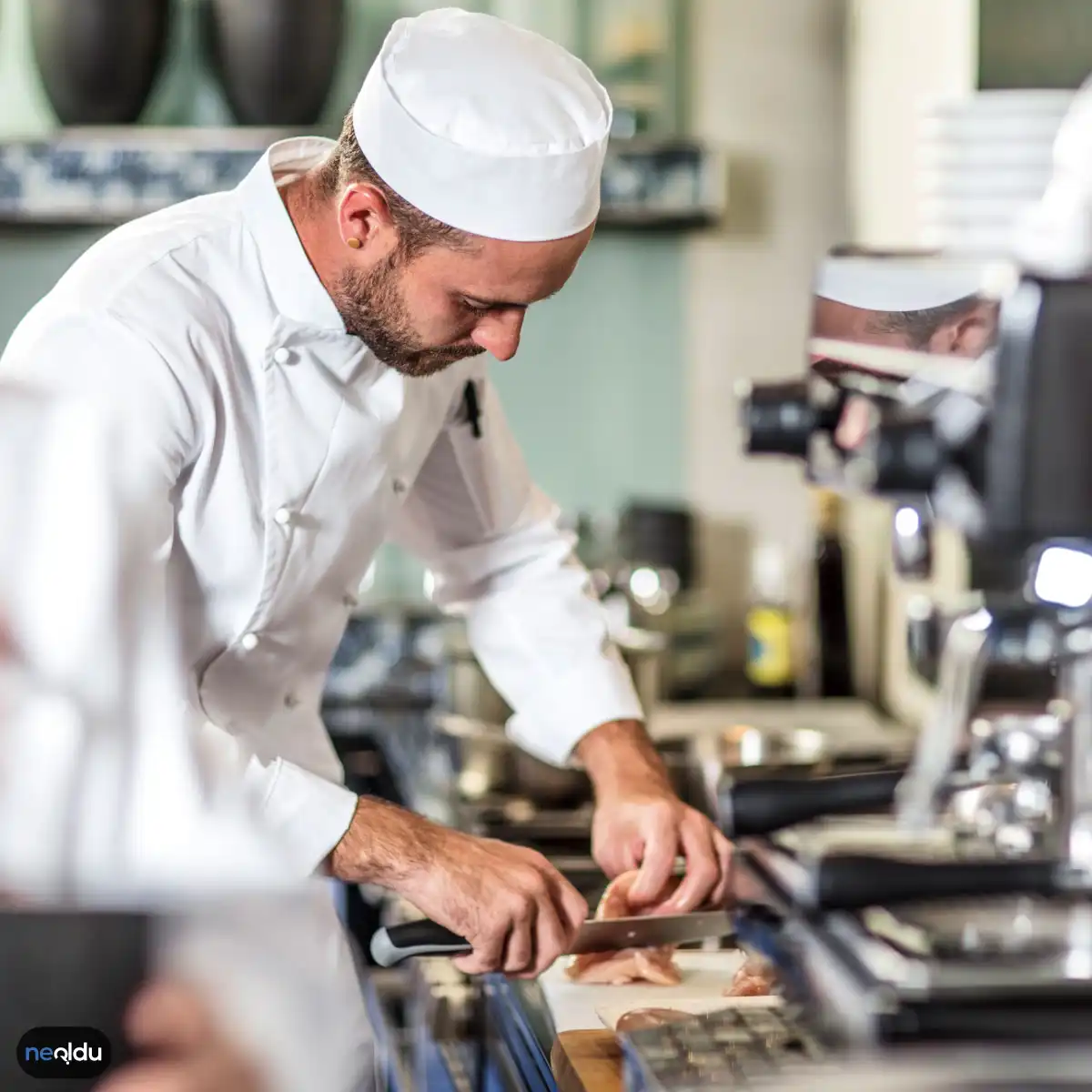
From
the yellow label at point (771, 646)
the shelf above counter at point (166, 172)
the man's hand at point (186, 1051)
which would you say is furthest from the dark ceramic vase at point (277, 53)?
the man's hand at point (186, 1051)

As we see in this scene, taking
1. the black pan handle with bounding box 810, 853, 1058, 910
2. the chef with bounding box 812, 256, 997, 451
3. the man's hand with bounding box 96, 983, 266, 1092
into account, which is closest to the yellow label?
the chef with bounding box 812, 256, 997, 451

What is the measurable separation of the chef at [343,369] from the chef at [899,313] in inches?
8.7

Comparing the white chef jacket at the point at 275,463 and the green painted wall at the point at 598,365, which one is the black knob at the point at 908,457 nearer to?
the white chef jacket at the point at 275,463

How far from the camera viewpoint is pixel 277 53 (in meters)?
2.92

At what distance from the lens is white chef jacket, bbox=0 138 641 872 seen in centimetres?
128

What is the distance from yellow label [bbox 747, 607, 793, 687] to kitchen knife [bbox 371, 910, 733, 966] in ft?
4.94

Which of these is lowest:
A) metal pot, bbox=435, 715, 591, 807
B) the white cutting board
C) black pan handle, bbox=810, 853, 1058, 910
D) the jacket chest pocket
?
metal pot, bbox=435, 715, 591, 807

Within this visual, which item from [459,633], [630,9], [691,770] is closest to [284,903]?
[691,770]

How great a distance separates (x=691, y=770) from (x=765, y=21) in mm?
1612

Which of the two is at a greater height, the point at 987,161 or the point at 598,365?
the point at 987,161

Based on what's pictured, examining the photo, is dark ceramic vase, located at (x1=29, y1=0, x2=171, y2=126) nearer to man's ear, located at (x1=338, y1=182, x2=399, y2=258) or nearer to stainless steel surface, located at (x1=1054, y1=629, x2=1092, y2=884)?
man's ear, located at (x1=338, y1=182, x2=399, y2=258)

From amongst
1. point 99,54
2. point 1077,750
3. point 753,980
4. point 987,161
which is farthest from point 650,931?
point 99,54

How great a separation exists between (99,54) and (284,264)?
1.72 metres

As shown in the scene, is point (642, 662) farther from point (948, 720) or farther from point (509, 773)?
point (948, 720)
